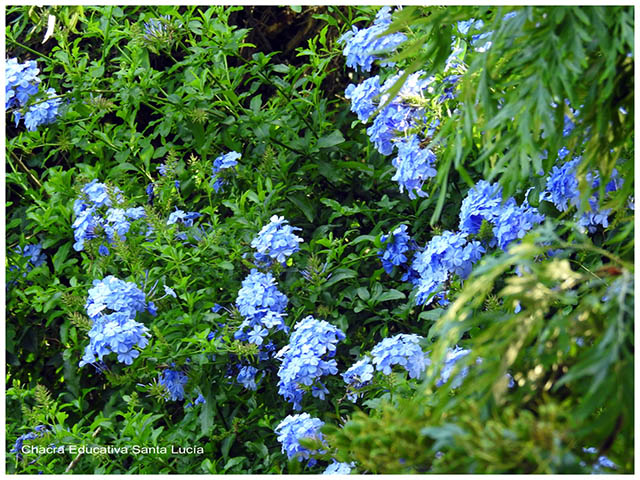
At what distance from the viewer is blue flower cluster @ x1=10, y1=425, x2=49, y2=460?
2436 millimetres

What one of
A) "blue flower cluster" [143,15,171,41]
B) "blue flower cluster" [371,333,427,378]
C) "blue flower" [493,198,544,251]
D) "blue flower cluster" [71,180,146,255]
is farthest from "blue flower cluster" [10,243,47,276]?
"blue flower" [493,198,544,251]

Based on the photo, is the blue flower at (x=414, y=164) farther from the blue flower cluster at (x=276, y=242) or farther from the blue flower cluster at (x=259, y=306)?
the blue flower cluster at (x=259, y=306)

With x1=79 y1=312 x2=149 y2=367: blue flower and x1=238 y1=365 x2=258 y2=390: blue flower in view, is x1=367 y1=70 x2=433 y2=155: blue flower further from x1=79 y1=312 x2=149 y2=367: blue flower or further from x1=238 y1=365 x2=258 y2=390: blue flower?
x1=79 y1=312 x2=149 y2=367: blue flower

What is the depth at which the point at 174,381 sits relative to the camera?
7.94 ft

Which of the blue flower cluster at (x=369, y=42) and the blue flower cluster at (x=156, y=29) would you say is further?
the blue flower cluster at (x=156, y=29)

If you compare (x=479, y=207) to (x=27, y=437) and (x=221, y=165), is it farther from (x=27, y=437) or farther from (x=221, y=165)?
(x=27, y=437)

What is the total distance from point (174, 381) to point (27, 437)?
1.64ft

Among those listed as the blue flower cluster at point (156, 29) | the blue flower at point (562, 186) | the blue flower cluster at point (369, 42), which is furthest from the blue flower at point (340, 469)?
the blue flower cluster at point (156, 29)

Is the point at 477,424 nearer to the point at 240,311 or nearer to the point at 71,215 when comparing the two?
the point at 240,311

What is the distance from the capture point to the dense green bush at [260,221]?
174 centimetres

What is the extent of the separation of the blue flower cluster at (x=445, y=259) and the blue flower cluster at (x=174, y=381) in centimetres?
76

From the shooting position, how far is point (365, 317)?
264 centimetres

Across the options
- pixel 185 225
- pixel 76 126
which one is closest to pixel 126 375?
pixel 185 225

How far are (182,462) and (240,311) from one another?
0.50 meters
